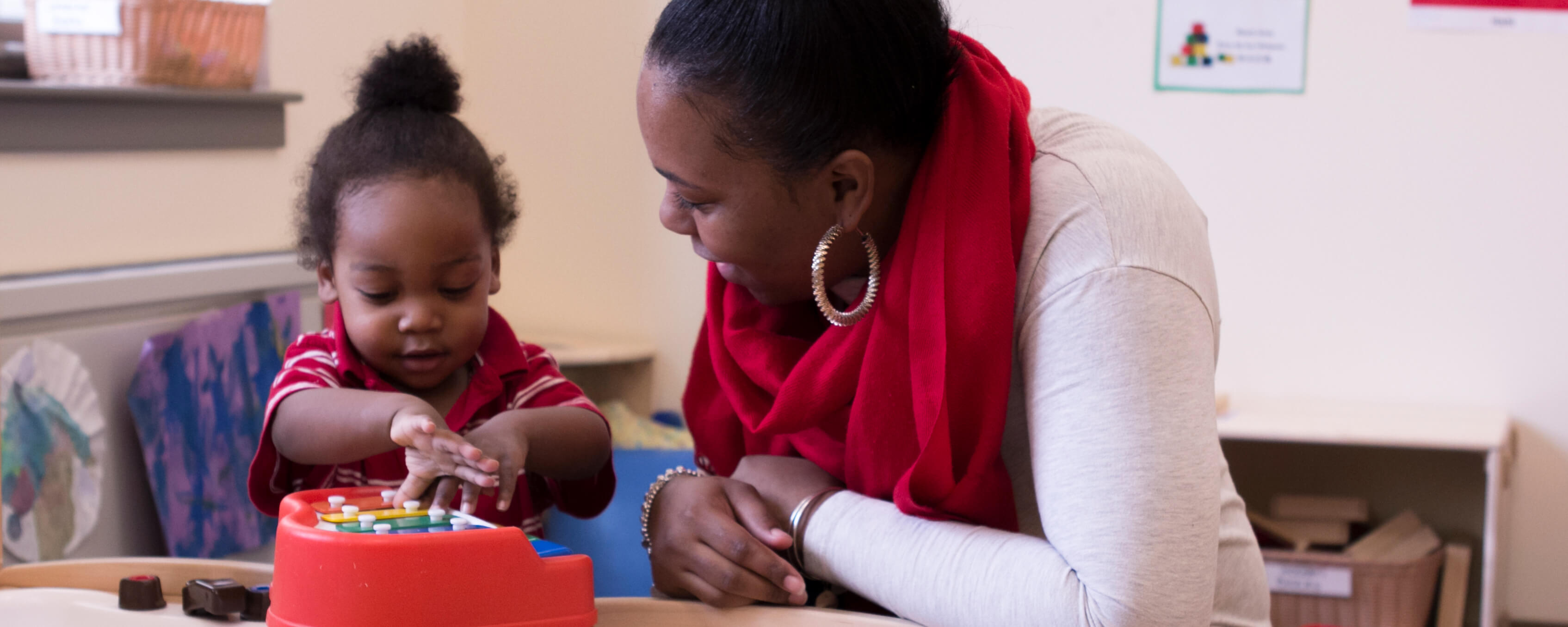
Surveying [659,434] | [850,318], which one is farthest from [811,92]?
[659,434]

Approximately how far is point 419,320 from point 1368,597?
79.3 inches

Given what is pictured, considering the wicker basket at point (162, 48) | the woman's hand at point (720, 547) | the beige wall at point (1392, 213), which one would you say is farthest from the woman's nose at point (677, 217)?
the beige wall at point (1392, 213)

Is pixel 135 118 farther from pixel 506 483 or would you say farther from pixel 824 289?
pixel 824 289

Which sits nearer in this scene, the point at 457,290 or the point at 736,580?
the point at 736,580

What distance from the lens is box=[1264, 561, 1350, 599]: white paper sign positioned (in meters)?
2.38

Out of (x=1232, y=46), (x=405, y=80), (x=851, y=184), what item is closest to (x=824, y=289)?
(x=851, y=184)

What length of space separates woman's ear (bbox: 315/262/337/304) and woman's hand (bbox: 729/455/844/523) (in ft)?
1.50

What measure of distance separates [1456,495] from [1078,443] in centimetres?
225

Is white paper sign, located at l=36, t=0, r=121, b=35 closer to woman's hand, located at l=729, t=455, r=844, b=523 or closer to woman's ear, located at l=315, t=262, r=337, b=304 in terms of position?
woman's ear, located at l=315, t=262, r=337, b=304

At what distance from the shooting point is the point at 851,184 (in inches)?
37.9

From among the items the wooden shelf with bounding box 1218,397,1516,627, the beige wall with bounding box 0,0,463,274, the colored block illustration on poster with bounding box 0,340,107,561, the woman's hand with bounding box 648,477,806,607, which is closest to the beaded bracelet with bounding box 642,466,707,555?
the woman's hand with bounding box 648,477,806,607

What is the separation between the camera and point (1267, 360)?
2789 millimetres

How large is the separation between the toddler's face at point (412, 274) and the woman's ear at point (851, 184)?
1.34 ft

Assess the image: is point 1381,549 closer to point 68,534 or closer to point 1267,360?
point 1267,360
